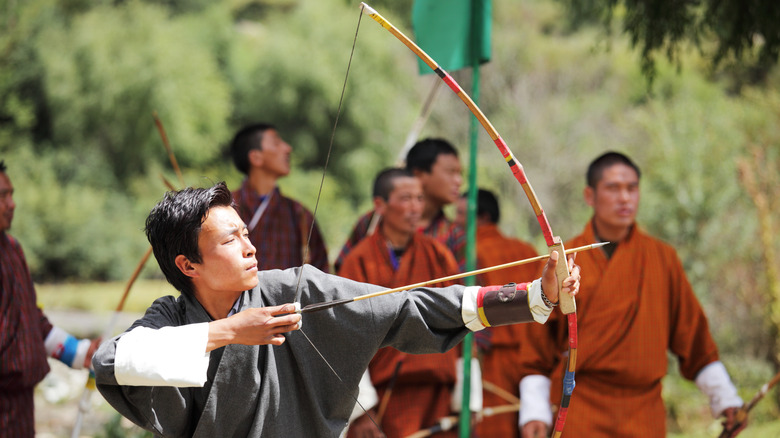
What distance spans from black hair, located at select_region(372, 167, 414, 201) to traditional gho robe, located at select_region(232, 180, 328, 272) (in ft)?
1.64

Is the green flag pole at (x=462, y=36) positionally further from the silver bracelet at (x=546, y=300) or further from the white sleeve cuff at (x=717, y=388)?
the silver bracelet at (x=546, y=300)

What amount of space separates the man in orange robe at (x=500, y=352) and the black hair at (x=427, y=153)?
0.62m

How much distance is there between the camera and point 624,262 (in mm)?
3682

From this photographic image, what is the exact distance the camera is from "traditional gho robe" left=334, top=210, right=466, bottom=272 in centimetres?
491

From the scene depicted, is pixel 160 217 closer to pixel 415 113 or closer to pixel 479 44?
pixel 479 44

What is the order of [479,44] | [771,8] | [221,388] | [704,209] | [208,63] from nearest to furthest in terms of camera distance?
[221,388] < [479,44] < [771,8] < [704,209] < [208,63]

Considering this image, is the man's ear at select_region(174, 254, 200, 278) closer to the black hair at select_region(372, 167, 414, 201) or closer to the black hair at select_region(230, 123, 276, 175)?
the black hair at select_region(372, 167, 414, 201)

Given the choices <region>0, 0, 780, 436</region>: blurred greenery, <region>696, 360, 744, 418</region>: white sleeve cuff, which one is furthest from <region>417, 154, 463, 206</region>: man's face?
<region>0, 0, 780, 436</region>: blurred greenery

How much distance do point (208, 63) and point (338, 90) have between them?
11.8ft

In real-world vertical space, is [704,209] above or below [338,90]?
below

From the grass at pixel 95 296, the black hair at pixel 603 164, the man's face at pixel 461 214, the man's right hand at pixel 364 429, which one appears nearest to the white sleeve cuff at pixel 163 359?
the man's right hand at pixel 364 429

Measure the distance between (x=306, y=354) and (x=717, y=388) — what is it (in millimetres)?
2057

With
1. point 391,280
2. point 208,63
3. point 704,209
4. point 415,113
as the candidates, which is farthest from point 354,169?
point 391,280

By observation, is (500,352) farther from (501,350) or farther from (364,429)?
(364,429)
